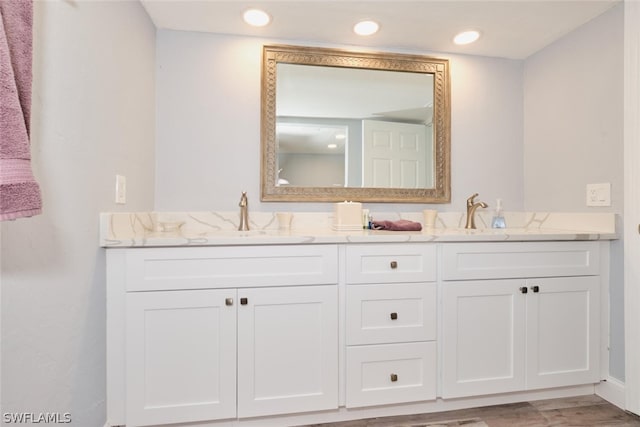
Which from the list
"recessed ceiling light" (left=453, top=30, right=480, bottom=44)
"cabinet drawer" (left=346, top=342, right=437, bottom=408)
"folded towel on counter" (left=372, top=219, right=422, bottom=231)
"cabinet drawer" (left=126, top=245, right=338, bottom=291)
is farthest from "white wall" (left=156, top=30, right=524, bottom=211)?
"recessed ceiling light" (left=453, top=30, right=480, bottom=44)

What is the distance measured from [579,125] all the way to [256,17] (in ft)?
5.98

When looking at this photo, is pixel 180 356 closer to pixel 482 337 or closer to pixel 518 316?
pixel 482 337

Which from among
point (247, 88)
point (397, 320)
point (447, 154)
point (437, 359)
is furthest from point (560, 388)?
point (247, 88)

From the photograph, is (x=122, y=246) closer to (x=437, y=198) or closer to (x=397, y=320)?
(x=397, y=320)

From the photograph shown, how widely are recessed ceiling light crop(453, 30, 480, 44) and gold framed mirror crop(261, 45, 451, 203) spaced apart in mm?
148

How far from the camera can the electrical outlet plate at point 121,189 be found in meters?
1.35

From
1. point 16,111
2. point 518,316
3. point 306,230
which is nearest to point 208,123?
point 306,230

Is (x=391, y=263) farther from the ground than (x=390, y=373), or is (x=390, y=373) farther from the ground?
(x=391, y=263)

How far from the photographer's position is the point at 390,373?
1.44 meters

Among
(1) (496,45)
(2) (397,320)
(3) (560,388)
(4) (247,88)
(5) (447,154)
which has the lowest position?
(3) (560,388)

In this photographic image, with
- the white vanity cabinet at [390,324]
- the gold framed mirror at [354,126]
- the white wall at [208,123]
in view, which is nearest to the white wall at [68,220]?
the white wall at [208,123]

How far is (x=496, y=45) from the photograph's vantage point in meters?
1.93

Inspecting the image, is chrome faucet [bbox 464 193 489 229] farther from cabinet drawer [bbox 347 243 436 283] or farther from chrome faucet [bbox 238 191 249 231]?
chrome faucet [bbox 238 191 249 231]

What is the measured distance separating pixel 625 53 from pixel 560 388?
1.66 meters
